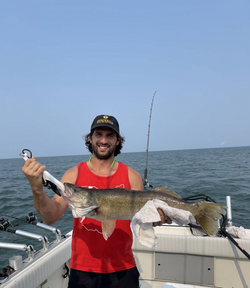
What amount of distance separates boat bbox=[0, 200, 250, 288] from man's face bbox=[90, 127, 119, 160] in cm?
222

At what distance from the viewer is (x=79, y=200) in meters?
2.81

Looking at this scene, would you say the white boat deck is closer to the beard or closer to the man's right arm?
the man's right arm

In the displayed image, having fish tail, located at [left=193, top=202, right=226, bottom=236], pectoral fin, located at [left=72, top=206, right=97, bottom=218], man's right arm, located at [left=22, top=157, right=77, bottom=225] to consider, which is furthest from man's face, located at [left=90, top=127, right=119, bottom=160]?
fish tail, located at [left=193, top=202, right=226, bottom=236]

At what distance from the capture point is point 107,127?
130 inches

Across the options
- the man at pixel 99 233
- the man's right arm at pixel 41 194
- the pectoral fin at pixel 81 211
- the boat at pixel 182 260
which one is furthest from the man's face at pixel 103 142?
the boat at pixel 182 260

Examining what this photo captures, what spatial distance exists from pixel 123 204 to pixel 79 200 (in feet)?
1.85

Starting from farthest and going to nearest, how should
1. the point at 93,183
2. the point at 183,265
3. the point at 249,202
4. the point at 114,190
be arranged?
the point at 249,202
the point at 183,265
the point at 93,183
the point at 114,190

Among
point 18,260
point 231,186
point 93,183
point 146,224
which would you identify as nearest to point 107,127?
point 93,183

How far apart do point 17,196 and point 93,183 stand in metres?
14.2

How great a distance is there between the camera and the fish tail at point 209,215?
2.89 metres

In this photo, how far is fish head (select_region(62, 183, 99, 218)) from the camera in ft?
9.08

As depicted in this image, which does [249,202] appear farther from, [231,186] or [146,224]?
[146,224]

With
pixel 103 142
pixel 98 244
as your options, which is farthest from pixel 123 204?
pixel 103 142

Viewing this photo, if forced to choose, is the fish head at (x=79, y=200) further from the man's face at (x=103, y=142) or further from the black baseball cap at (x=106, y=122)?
the black baseball cap at (x=106, y=122)
